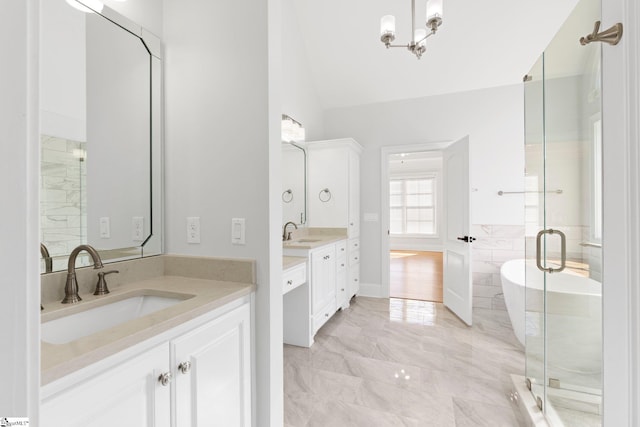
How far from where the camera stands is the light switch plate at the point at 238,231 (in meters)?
1.27

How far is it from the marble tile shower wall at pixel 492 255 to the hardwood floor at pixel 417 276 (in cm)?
54

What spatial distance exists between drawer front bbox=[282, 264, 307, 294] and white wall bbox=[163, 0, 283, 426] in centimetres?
71

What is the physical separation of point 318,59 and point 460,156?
215 centimetres

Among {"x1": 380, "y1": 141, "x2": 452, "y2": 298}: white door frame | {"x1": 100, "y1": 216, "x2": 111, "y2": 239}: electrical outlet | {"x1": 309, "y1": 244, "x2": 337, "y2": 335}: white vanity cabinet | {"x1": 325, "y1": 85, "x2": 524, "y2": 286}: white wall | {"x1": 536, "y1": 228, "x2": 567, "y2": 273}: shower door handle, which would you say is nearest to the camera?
{"x1": 100, "y1": 216, "x2": 111, "y2": 239}: electrical outlet

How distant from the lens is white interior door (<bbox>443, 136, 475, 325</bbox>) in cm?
292

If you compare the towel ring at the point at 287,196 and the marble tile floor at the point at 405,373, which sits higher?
the towel ring at the point at 287,196

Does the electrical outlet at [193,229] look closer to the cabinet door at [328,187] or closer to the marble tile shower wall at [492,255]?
the cabinet door at [328,187]

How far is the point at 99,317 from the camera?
1.05m

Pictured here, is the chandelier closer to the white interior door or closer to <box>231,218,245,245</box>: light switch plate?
the white interior door

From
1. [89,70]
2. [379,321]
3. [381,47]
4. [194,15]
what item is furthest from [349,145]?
[89,70]

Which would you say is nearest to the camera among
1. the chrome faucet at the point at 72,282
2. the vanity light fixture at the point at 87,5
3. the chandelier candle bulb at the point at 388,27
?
the chrome faucet at the point at 72,282

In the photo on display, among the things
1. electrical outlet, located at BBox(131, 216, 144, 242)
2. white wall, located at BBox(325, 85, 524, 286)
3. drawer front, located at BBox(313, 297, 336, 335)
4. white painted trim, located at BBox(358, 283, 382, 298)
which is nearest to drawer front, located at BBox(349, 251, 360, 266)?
white wall, located at BBox(325, 85, 524, 286)

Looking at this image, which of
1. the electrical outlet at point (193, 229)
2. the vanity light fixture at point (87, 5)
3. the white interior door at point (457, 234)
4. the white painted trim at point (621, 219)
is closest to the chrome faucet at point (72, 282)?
the electrical outlet at point (193, 229)

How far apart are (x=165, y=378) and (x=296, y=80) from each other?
3271mm
